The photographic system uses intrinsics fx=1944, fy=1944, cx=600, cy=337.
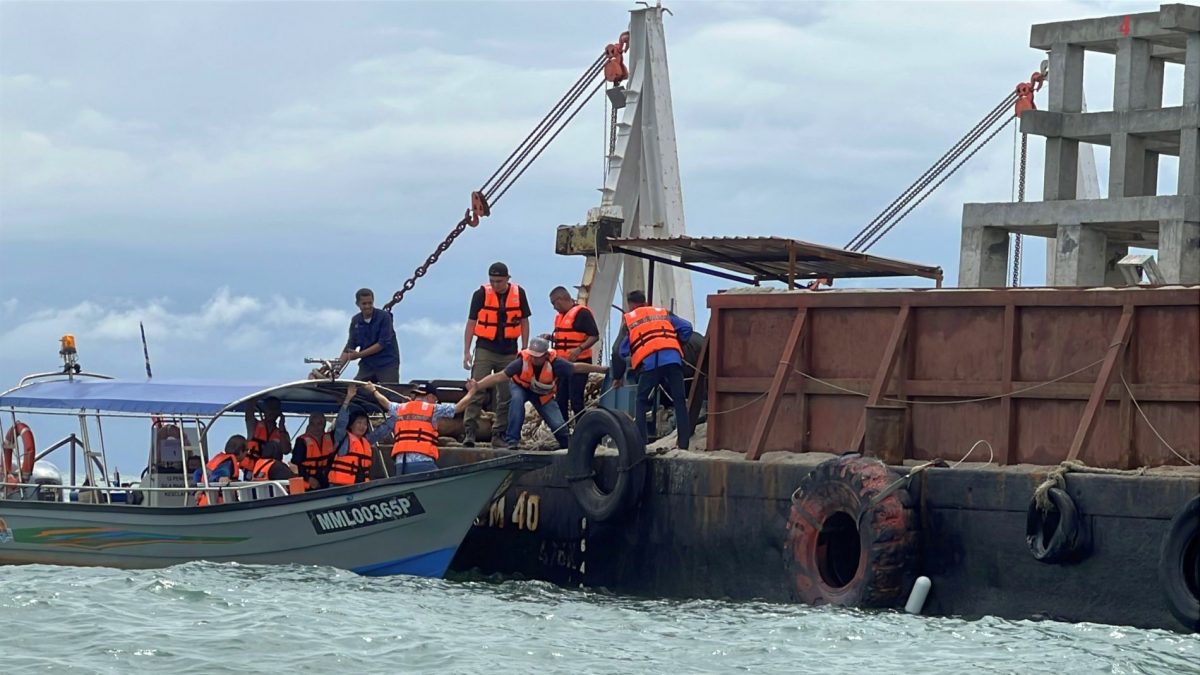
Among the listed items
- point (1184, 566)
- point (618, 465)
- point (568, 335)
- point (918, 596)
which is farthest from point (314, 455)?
point (1184, 566)

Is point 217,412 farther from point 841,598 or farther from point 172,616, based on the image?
point 841,598

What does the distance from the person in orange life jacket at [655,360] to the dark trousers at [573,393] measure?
1501 mm

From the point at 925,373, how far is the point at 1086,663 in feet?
12.9

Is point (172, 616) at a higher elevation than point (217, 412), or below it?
below

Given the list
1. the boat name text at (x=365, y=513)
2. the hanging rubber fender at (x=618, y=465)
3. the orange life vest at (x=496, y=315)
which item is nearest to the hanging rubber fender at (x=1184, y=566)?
the hanging rubber fender at (x=618, y=465)

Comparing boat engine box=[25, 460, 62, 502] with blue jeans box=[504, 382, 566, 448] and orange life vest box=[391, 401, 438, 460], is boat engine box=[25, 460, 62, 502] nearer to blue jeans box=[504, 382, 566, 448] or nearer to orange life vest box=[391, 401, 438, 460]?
orange life vest box=[391, 401, 438, 460]

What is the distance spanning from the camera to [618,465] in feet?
61.1

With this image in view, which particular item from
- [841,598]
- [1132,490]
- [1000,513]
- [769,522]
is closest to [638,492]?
[769,522]

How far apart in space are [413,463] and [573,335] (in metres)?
2.29

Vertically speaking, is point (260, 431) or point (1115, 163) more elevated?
point (1115, 163)

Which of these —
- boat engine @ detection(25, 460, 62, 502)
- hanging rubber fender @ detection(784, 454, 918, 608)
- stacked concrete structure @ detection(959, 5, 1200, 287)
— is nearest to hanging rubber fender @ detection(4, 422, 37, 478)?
boat engine @ detection(25, 460, 62, 502)

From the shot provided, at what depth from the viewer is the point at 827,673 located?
13.8 meters

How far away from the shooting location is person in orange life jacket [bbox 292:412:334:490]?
68.4 ft

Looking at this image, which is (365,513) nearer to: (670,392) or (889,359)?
(670,392)
